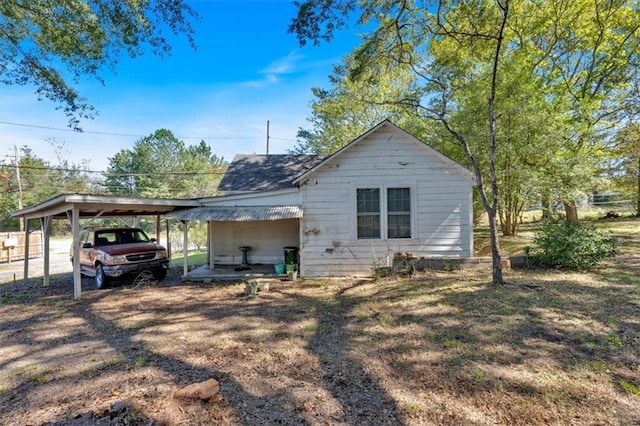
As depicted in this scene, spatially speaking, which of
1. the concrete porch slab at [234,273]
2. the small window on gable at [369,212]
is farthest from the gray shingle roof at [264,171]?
the small window on gable at [369,212]

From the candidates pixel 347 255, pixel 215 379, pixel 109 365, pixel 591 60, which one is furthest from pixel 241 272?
pixel 591 60

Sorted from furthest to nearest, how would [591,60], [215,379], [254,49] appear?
[591,60] < [254,49] < [215,379]

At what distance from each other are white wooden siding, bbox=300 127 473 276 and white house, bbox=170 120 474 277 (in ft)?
0.10

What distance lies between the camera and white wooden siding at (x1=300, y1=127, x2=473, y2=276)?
9.62 metres

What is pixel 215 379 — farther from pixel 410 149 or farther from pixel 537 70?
pixel 537 70

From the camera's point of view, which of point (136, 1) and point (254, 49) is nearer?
point (136, 1)

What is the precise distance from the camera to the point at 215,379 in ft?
12.1

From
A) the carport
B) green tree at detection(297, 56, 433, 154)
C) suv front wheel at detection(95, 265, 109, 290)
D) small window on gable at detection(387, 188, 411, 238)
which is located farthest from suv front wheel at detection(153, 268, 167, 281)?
green tree at detection(297, 56, 433, 154)

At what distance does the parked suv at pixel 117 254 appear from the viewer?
915 centimetres

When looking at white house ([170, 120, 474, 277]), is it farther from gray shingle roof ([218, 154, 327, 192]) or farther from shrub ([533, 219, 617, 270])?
gray shingle roof ([218, 154, 327, 192])

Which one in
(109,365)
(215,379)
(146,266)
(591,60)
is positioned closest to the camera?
(215,379)

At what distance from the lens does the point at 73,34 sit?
311 inches

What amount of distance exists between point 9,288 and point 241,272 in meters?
7.43

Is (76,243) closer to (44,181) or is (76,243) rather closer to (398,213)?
(398,213)
